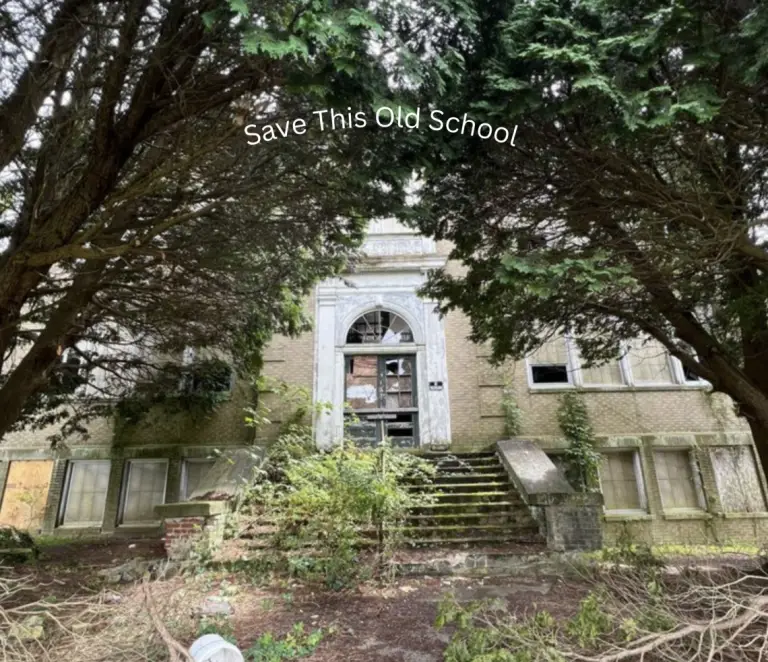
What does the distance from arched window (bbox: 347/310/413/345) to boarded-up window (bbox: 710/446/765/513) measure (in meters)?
7.85

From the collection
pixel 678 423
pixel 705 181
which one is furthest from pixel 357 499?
pixel 678 423

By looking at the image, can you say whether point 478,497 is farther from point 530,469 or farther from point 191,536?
point 191,536

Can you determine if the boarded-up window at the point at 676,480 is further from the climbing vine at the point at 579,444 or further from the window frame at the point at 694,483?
the climbing vine at the point at 579,444

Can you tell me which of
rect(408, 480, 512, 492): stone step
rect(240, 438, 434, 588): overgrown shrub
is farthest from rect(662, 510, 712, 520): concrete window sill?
rect(240, 438, 434, 588): overgrown shrub

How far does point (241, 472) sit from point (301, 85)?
7.57 metres

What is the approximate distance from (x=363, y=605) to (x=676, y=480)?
9.11m

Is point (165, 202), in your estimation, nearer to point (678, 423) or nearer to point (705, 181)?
point (705, 181)

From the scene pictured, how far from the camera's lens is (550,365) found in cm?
1206

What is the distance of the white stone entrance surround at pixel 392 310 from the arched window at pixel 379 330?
156 millimetres

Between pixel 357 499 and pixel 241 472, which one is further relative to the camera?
pixel 241 472

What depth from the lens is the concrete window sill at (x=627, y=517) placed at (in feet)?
34.4

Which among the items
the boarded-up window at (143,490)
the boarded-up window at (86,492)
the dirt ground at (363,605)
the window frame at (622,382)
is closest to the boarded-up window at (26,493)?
the boarded-up window at (86,492)

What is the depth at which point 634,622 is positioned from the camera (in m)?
3.27

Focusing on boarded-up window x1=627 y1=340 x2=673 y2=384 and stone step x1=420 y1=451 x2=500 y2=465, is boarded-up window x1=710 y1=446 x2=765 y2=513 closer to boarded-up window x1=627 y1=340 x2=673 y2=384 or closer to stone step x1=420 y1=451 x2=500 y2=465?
boarded-up window x1=627 y1=340 x2=673 y2=384
